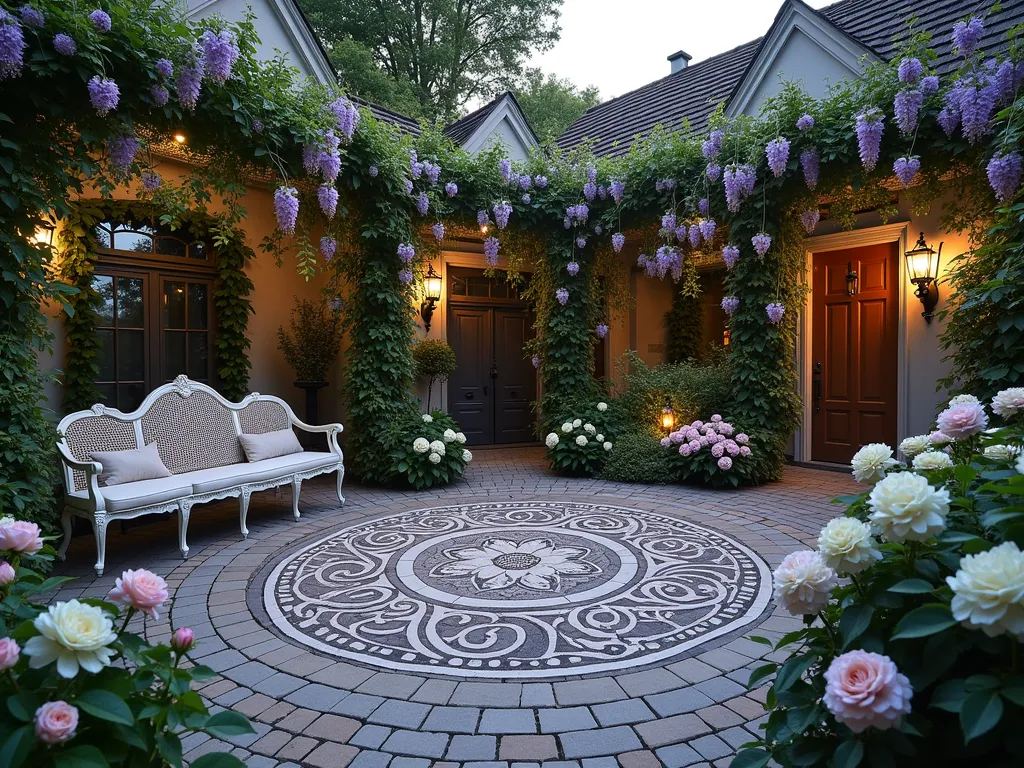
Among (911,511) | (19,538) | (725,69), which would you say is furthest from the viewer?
(725,69)

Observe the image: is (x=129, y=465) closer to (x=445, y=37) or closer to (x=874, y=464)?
(x=874, y=464)

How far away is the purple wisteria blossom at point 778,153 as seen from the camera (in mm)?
5520

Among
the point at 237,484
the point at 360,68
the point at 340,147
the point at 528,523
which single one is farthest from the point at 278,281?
the point at 360,68

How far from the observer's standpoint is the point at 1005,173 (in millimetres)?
4352

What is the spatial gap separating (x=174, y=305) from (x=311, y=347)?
1531 mm

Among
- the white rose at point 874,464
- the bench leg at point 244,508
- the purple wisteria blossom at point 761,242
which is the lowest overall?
the bench leg at point 244,508

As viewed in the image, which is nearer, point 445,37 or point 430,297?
point 430,297

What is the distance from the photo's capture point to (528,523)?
191 inches

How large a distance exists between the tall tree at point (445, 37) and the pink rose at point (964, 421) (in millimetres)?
15335

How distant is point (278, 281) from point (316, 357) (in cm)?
110

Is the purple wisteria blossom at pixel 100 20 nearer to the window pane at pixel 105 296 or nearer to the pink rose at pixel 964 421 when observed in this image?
the window pane at pixel 105 296

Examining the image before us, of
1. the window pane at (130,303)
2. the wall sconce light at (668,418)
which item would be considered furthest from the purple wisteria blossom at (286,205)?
the wall sconce light at (668,418)

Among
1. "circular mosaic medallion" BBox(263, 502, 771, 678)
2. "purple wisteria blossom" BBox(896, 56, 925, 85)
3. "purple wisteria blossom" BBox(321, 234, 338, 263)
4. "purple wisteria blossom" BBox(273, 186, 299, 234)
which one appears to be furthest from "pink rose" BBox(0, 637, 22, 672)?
"purple wisteria blossom" BBox(896, 56, 925, 85)

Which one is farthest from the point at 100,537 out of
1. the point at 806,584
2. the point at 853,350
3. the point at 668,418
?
the point at 853,350
